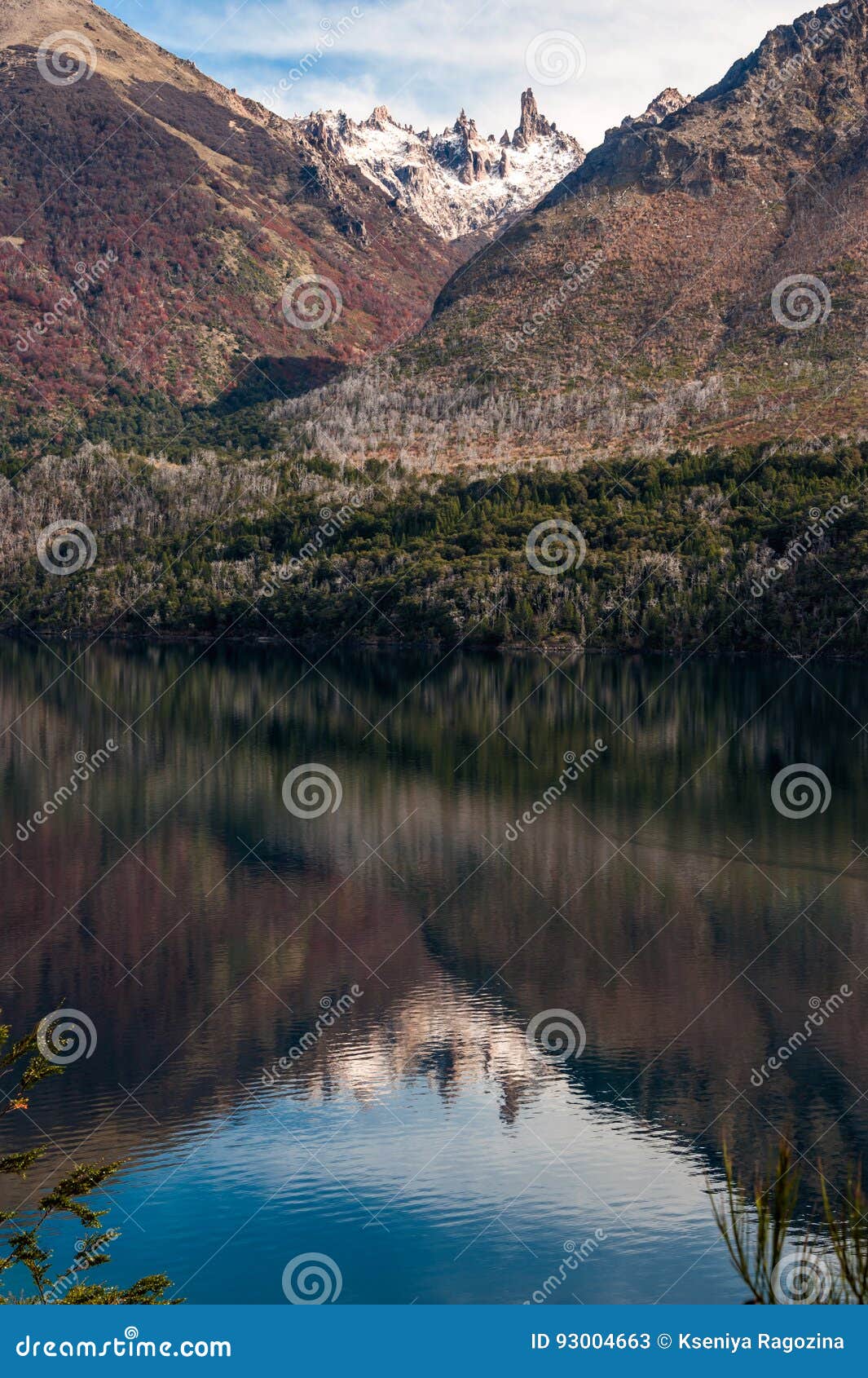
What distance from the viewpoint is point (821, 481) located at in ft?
469

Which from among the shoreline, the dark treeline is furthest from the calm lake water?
the dark treeline

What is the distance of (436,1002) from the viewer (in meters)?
28.8

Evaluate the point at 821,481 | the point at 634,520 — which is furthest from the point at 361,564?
the point at 821,481

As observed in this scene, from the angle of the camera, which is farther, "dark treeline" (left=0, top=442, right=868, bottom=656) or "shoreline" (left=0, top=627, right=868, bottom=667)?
"dark treeline" (left=0, top=442, right=868, bottom=656)

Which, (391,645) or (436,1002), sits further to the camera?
(391,645)

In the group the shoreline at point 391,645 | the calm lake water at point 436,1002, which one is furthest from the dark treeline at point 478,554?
the calm lake water at point 436,1002

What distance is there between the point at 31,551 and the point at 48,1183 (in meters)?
175

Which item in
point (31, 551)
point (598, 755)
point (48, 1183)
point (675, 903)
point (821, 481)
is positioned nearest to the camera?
point (48, 1183)

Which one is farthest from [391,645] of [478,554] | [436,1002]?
[436,1002]

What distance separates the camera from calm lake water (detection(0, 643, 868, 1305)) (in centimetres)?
1927

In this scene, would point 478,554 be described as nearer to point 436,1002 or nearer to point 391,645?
point 391,645

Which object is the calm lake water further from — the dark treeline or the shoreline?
the dark treeline

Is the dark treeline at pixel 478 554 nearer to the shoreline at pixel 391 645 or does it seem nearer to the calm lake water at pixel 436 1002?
the shoreline at pixel 391 645

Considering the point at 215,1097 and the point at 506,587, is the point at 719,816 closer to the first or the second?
the point at 215,1097
